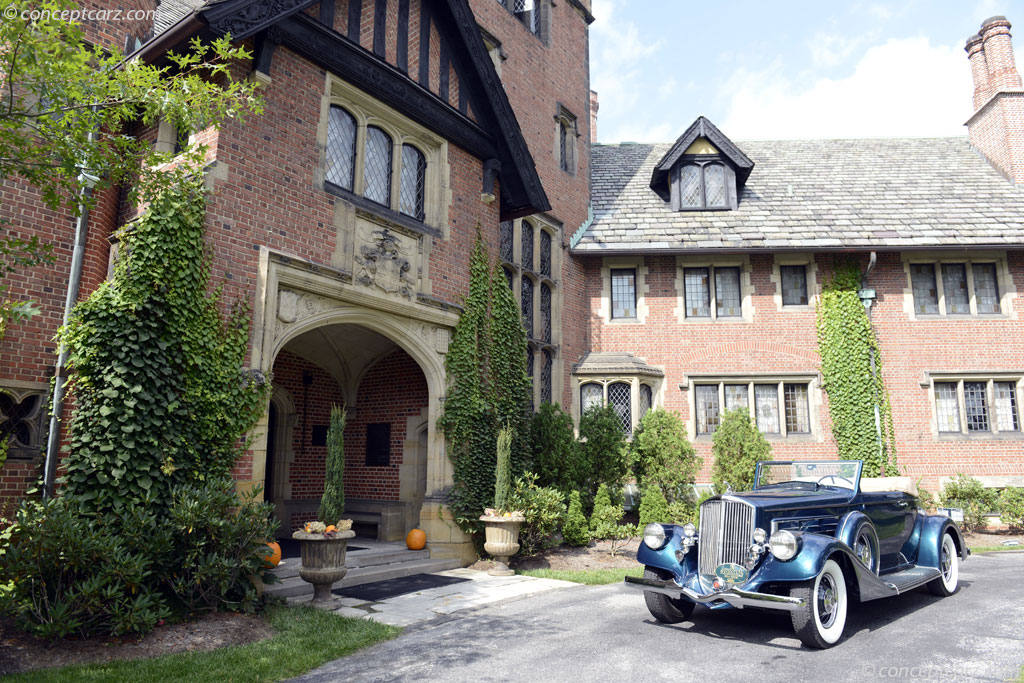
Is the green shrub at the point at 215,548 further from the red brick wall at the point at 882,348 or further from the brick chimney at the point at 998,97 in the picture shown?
the brick chimney at the point at 998,97

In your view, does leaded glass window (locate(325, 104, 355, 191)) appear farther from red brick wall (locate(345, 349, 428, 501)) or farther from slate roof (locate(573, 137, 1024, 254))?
slate roof (locate(573, 137, 1024, 254))

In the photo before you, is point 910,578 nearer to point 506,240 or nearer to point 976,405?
point 506,240

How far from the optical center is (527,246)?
1547 centimetres

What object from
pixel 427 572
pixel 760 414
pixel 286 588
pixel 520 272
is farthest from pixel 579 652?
pixel 760 414

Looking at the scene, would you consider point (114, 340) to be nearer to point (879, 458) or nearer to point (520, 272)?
point (520, 272)

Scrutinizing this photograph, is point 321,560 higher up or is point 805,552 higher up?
point 805,552

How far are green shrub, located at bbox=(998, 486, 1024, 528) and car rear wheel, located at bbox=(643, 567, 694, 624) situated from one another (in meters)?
11.1

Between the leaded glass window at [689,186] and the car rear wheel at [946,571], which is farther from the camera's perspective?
the leaded glass window at [689,186]

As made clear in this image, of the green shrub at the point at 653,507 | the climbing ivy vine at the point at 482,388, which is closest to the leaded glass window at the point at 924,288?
the green shrub at the point at 653,507

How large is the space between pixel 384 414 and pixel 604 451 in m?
4.20

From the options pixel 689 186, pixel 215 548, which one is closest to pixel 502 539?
pixel 215 548

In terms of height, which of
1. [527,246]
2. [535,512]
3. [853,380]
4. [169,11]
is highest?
[169,11]

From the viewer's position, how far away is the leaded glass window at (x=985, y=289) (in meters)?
16.3

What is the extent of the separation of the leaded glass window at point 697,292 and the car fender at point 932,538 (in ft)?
29.0
